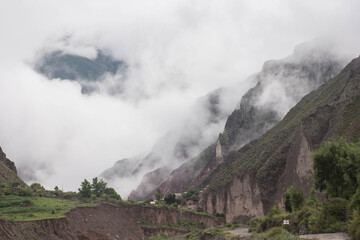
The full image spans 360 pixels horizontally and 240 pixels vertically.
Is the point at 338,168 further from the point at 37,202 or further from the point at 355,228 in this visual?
the point at 37,202

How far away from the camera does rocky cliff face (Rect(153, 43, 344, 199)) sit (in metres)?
140

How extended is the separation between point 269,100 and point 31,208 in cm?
10873

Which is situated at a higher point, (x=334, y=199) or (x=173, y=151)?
Answer: (x=173, y=151)

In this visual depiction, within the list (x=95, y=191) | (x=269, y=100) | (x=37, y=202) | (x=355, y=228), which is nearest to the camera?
(x=355, y=228)

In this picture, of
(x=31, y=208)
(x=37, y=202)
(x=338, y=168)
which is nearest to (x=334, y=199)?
(x=338, y=168)

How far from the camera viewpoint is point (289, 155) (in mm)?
83625

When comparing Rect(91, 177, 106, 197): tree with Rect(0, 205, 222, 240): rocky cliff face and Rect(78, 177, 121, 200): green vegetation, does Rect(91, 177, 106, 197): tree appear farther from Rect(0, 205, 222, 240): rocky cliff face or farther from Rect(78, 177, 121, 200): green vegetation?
Rect(0, 205, 222, 240): rocky cliff face

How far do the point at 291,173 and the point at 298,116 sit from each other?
24.7 meters

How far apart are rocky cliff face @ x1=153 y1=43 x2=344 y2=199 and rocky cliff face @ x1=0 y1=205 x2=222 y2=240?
58.3m

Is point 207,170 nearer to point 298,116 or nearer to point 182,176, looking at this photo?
point 182,176

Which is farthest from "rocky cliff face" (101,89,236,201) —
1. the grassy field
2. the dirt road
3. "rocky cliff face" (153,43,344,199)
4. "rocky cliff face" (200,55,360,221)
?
the dirt road

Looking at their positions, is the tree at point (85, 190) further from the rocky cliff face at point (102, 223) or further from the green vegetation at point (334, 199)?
the green vegetation at point (334, 199)

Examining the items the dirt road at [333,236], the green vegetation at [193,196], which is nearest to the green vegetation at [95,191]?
the green vegetation at [193,196]

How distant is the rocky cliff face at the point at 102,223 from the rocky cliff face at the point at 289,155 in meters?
9.94
